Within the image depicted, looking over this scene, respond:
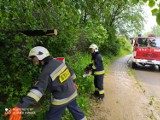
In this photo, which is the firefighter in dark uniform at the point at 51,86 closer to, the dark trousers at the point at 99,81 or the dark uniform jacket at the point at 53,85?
the dark uniform jacket at the point at 53,85

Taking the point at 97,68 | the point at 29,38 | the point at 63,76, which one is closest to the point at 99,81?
the point at 97,68

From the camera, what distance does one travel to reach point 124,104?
7.92 m

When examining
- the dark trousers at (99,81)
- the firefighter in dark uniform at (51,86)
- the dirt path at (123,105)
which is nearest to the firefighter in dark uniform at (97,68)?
the dark trousers at (99,81)

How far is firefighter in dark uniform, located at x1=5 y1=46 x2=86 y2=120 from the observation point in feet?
13.5

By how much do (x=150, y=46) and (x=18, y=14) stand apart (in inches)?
483

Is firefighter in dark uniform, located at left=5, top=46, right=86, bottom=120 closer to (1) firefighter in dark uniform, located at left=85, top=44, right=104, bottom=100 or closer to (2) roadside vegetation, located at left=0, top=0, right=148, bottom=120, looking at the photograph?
(2) roadside vegetation, located at left=0, top=0, right=148, bottom=120

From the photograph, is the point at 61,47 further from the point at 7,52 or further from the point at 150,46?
the point at 150,46

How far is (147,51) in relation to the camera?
16.0 meters

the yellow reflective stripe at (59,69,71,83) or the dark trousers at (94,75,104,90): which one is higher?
the yellow reflective stripe at (59,69,71,83)

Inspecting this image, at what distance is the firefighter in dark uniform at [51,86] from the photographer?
13.5 feet

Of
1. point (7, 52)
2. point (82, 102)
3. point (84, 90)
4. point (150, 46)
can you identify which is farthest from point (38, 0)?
point (150, 46)

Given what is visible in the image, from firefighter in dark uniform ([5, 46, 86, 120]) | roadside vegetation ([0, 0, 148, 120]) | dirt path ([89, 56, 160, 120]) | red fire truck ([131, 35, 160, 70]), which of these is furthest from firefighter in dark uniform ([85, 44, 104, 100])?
red fire truck ([131, 35, 160, 70])

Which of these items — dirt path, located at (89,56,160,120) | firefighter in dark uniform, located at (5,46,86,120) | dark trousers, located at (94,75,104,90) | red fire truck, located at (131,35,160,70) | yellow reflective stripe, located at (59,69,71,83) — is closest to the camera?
firefighter in dark uniform, located at (5,46,86,120)

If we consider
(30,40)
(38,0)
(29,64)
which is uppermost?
(38,0)
